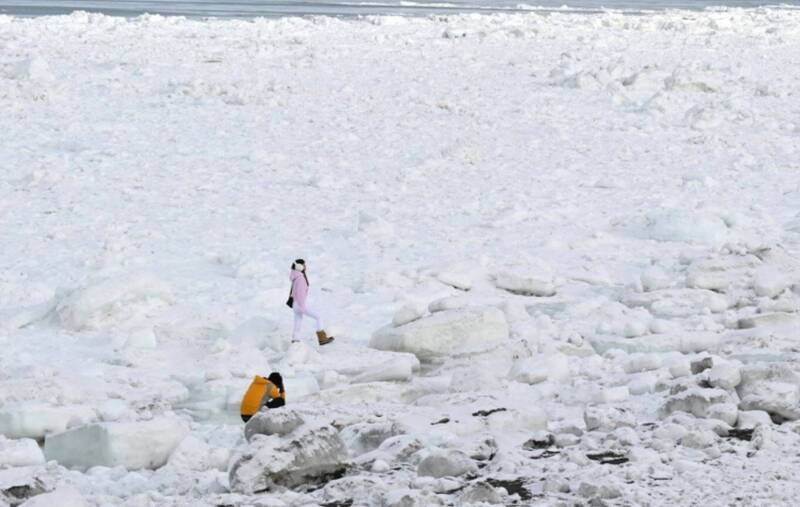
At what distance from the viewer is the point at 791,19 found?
34.8 m

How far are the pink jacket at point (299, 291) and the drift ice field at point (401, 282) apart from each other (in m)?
0.27

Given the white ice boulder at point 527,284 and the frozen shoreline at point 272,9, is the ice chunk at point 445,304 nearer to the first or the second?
the white ice boulder at point 527,284

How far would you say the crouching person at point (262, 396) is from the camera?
22.8ft

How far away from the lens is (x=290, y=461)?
598cm

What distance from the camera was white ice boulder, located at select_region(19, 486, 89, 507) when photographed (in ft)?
17.9

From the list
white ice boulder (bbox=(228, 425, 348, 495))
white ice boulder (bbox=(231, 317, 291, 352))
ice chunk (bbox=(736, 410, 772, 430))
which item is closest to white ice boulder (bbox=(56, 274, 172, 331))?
white ice boulder (bbox=(231, 317, 291, 352))

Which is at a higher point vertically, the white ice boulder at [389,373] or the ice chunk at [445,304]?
the ice chunk at [445,304]

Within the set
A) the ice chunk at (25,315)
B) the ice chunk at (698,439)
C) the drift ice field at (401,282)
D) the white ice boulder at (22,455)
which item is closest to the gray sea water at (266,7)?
the drift ice field at (401,282)

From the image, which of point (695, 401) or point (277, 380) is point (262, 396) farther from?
point (695, 401)

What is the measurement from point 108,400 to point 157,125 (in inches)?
395

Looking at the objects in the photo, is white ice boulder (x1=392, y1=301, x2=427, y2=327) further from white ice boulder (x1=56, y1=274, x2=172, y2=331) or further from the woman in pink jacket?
white ice boulder (x1=56, y1=274, x2=172, y2=331)

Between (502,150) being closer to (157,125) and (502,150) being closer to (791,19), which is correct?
(157,125)

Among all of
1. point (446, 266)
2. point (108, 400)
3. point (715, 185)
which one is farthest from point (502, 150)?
point (108, 400)

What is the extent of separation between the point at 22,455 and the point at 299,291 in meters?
2.67
